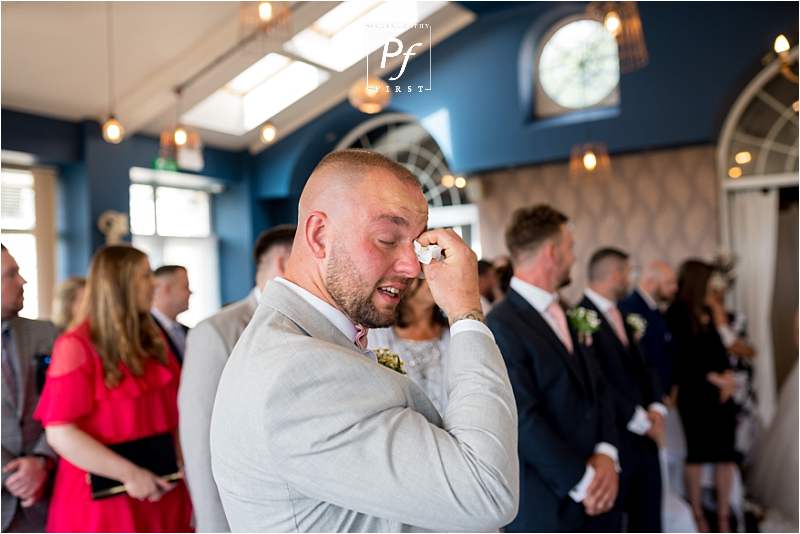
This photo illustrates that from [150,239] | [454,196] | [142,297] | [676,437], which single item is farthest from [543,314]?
[150,239]

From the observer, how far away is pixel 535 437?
8.08 feet

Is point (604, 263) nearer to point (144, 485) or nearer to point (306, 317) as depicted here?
point (144, 485)

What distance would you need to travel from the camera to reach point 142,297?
2.66m

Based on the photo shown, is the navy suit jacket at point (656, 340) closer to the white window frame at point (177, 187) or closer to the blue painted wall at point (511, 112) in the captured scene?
the blue painted wall at point (511, 112)

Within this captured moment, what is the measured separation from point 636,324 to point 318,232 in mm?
3750

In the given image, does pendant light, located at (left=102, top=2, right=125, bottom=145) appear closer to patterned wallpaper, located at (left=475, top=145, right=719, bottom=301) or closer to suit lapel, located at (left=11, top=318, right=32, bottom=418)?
patterned wallpaper, located at (left=475, top=145, right=719, bottom=301)

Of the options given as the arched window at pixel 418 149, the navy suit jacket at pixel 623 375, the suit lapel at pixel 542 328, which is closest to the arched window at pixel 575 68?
the arched window at pixel 418 149

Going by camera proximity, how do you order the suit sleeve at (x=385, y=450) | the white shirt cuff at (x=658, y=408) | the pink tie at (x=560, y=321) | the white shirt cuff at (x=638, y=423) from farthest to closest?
the white shirt cuff at (x=658, y=408), the white shirt cuff at (x=638, y=423), the pink tie at (x=560, y=321), the suit sleeve at (x=385, y=450)

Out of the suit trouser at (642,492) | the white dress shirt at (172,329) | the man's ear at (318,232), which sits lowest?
the suit trouser at (642,492)

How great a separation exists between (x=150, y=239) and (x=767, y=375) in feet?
25.3

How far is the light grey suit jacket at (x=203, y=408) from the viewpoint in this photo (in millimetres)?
2285

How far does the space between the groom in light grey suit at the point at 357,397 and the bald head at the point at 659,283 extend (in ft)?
15.3

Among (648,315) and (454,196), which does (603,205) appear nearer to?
(454,196)

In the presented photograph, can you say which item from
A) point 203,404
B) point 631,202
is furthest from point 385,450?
point 631,202
